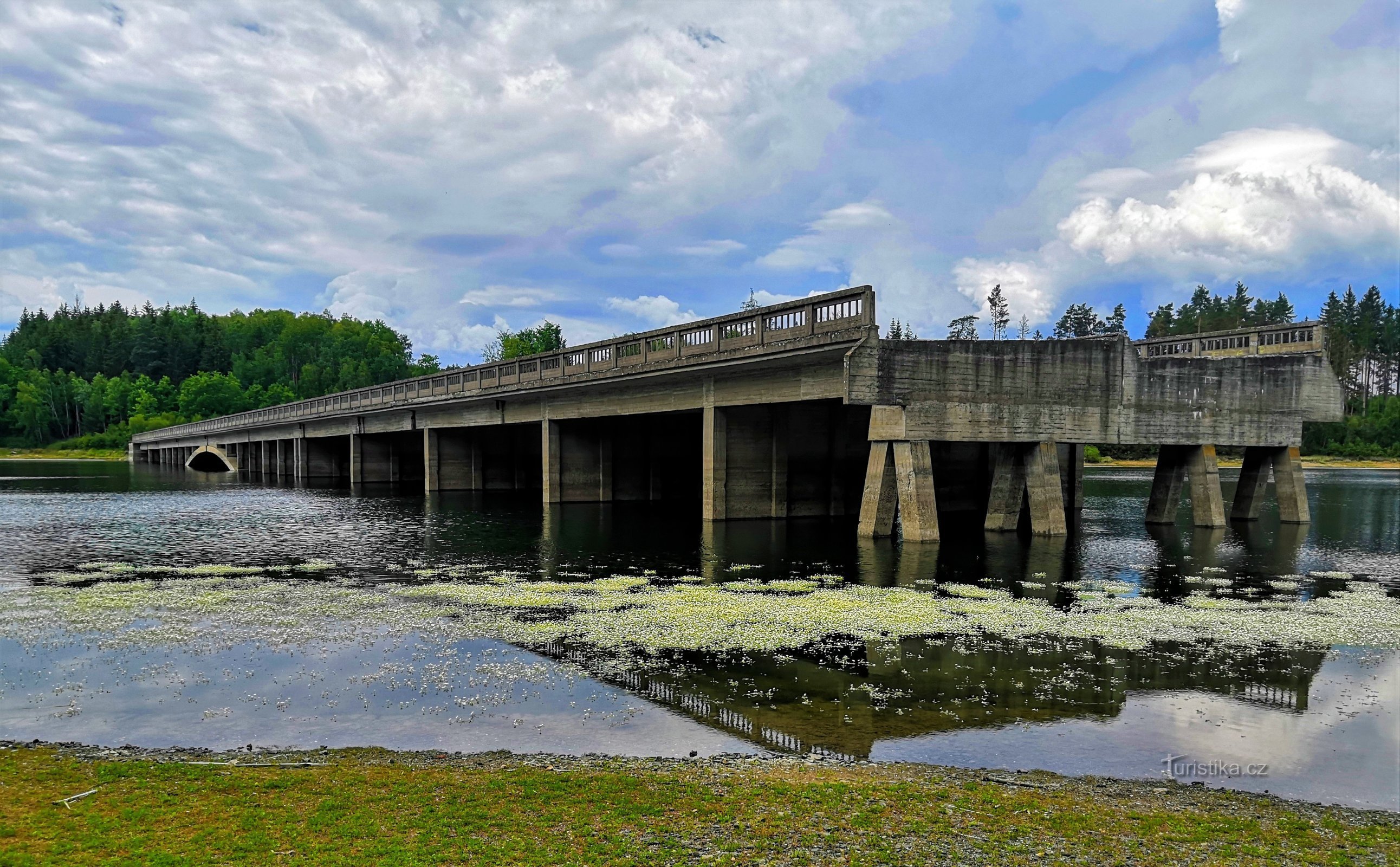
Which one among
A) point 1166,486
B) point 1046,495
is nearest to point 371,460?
point 1046,495

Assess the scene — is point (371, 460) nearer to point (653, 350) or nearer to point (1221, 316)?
point (653, 350)

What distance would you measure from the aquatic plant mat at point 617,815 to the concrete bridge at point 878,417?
2276 cm

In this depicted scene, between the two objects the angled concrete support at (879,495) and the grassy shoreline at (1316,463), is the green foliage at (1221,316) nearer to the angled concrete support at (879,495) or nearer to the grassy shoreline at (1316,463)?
the grassy shoreline at (1316,463)

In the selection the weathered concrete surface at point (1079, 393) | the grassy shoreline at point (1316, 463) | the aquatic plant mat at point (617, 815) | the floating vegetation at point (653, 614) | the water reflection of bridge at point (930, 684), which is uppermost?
the weathered concrete surface at point (1079, 393)

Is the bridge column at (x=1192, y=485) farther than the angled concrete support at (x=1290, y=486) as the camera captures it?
No

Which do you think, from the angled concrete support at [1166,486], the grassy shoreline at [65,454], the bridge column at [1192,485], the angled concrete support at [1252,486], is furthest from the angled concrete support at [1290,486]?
the grassy shoreline at [65,454]

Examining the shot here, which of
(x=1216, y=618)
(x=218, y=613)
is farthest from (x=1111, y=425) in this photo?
(x=218, y=613)

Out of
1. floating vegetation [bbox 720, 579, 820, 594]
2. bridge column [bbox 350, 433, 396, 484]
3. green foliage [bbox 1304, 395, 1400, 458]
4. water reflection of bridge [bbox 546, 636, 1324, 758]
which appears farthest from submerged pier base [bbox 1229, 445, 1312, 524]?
green foliage [bbox 1304, 395, 1400, 458]

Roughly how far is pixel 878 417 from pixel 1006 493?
27.8 ft

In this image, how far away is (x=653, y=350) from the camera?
4275 cm

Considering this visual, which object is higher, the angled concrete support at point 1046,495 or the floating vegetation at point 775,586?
the angled concrete support at point 1046,495

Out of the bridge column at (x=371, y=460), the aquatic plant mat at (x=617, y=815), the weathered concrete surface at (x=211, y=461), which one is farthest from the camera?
the weathered concrete surface at (x=211, y=461)

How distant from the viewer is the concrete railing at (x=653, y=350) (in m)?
32.5

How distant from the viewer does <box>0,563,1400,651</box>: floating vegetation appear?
17.7 m
